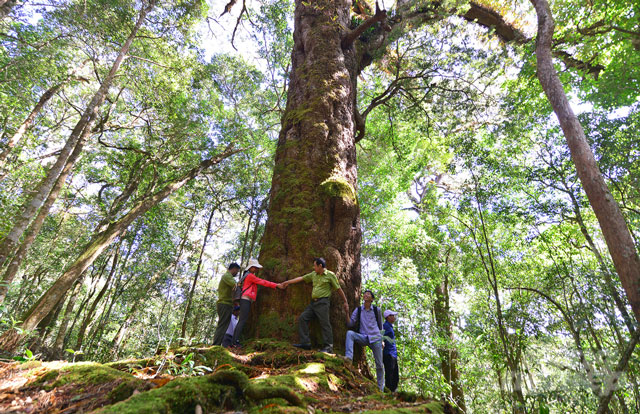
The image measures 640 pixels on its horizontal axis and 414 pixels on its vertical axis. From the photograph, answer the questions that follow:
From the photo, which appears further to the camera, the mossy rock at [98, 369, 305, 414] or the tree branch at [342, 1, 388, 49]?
the tree branch at [342, 1, 388, 49]

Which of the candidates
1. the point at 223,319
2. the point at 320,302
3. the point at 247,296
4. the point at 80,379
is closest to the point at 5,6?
the point at 223,319

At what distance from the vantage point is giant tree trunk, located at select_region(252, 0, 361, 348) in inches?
161

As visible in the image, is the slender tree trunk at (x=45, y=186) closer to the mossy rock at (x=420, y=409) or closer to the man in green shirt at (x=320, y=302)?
the man in green shirt at (x=320, y=302)

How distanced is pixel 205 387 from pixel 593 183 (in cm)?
699

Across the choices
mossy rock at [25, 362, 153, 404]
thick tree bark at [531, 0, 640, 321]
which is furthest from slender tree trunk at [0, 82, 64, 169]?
thick tree bark at [531, 0, 640, 321]

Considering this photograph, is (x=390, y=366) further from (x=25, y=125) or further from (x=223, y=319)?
(x=25, y=125)

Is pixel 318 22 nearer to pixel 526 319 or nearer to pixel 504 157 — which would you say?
pixel 504 157

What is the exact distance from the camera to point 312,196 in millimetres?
4789

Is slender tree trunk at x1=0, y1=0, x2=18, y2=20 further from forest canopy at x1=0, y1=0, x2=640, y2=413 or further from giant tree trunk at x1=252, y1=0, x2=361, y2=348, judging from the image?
giant tree trunk at x1=252, y1=0, x2=361, y2=348

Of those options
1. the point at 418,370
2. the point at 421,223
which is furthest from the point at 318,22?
the point at 418,370

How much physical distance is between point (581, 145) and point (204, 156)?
12226mm

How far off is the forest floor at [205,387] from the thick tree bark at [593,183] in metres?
4.73

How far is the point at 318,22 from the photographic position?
7195 millimetres

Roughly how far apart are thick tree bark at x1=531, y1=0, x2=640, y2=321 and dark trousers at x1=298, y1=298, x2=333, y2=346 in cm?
474
